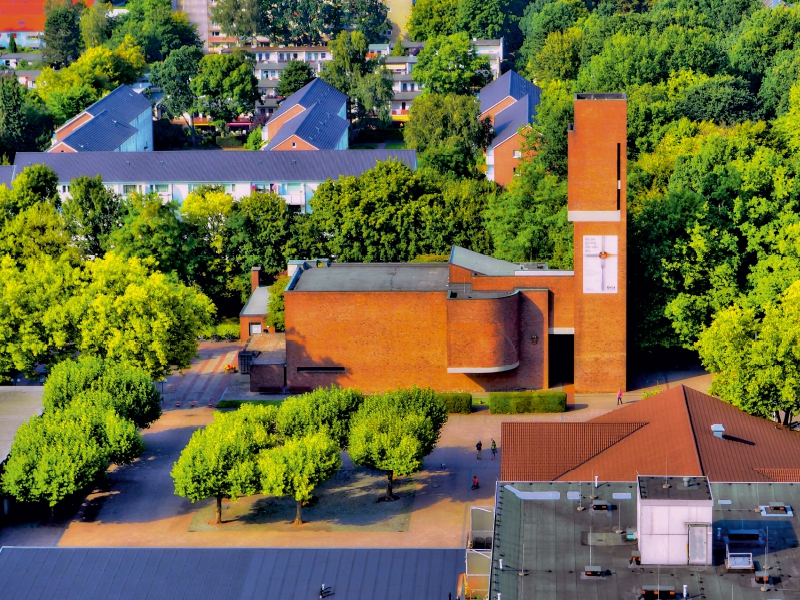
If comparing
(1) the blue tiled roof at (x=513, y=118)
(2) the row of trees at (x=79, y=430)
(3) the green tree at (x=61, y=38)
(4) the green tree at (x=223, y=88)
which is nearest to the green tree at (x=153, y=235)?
(2) the row of trees at (x=79, y=430)

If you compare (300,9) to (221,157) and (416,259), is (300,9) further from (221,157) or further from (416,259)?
(416,259)

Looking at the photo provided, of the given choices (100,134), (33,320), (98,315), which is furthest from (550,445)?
(100,134)

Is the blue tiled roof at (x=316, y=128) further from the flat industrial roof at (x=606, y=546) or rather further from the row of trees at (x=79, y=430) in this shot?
the flat industrial roof at (x=606, y=546)

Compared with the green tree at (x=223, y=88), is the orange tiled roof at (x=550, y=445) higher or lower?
lower

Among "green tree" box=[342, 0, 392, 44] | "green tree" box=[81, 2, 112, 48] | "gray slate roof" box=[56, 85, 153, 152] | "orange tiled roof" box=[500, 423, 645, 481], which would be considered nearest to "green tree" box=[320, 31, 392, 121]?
"gray slate roof" box=[56, 85, 153, 152]

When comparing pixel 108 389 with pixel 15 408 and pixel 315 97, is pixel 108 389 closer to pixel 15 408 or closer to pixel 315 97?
pixel 15 408

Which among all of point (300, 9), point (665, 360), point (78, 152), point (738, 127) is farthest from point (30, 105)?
point (665, 360)
